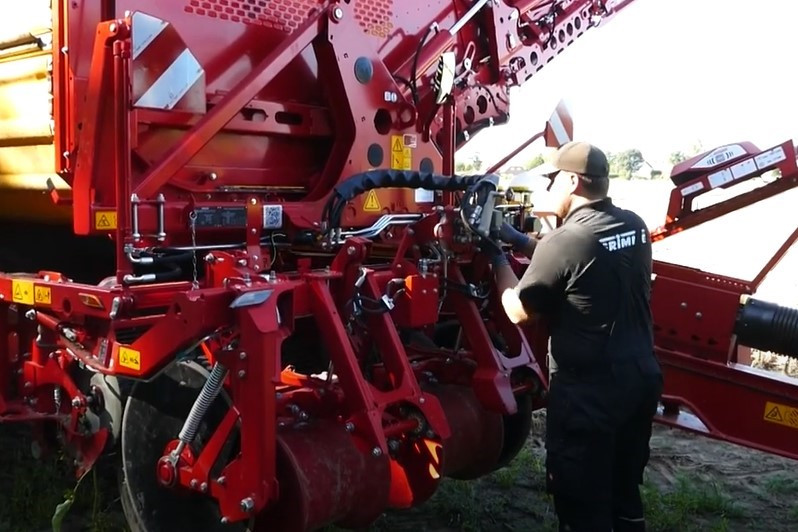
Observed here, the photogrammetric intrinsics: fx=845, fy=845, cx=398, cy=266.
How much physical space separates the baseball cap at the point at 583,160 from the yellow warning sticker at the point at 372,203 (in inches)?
39.5

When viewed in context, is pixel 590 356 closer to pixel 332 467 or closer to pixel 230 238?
pixel 332 467

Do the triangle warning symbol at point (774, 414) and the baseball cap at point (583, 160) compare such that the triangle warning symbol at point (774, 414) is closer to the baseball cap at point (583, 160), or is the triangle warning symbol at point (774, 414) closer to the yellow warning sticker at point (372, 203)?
the baseball cap at point (583, 160)

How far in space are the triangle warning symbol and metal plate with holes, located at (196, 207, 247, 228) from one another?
7.73ft

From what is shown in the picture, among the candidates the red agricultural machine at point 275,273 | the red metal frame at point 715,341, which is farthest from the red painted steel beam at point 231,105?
the red metal frame at point 715,341

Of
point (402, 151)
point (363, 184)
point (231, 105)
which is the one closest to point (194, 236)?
point (231, 105)

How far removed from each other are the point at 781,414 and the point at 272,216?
90.5 inches

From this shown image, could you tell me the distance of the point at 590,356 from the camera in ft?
9.37

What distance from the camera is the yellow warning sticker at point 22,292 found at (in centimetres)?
313

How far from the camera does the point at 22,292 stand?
3174 mm

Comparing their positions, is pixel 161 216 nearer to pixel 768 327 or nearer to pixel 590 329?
pixel 590 329

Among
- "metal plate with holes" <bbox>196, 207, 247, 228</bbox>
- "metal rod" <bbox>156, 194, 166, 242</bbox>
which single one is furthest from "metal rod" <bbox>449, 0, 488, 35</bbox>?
"metal rod" <bbox>156, 194, 166, 242</bbox>

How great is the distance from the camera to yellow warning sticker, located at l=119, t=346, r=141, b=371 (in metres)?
2.76

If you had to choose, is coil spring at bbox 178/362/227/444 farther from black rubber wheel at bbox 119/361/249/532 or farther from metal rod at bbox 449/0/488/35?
metal rod at bbox 449/0/488/35

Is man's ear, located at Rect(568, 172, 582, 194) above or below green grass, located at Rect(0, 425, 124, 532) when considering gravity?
above
